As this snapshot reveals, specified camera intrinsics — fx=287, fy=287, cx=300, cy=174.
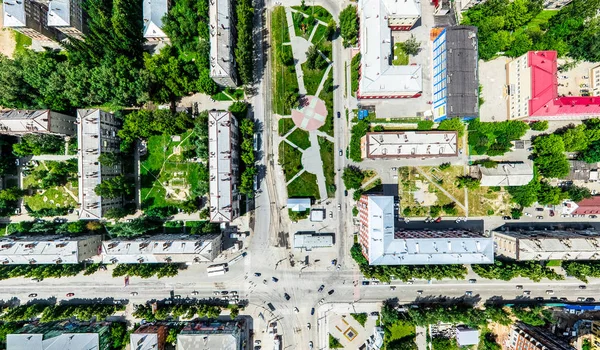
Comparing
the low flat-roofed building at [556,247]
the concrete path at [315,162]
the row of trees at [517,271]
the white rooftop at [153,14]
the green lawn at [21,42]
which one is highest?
the white rooftop at [153,14]

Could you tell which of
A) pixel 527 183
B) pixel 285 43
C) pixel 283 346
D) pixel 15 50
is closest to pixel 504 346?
pixel 527 183

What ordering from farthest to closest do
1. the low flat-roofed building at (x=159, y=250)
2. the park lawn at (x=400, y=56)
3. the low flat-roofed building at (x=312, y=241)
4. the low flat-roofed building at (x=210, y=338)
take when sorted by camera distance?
the park lawn at (x=400, y=56) → the low flat-roofed building at (x=312, y=241) → the low flat-roofed building at (x=210, y=338) → the low flat-roofed building at (x=159, y=250)

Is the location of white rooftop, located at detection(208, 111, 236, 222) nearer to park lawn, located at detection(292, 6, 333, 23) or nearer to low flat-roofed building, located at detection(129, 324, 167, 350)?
low flat-roofed building, located at detection(129, 324, 167, 350)

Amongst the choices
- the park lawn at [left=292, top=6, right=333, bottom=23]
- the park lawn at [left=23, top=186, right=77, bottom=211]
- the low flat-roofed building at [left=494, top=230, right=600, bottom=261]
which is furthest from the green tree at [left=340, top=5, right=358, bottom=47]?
the park lawn at [left=23, top=186, right=77, bottom=211]

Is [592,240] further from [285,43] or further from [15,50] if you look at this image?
[15,50]

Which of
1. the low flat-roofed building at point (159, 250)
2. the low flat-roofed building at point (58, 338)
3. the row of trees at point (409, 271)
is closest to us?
the low flat-roofed building at point (159, 250)

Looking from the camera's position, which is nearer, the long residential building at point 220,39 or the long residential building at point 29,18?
the long residential building at point 29,18

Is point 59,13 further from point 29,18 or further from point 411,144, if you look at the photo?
point 411,144

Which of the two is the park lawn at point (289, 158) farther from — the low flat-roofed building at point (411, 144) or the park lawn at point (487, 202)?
the park lawn at point (487, 202)

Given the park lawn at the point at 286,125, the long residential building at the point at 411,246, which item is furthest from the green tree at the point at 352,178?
the park lawn at the point at 286,125
